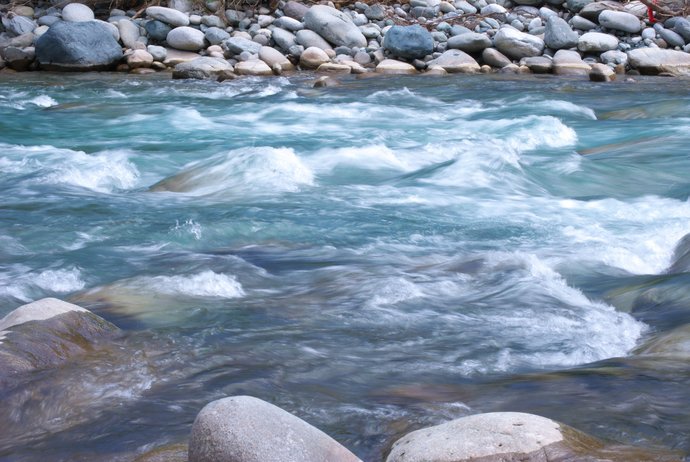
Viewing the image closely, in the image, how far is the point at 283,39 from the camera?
579 inches

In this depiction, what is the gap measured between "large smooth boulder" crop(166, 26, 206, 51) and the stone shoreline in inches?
0.6

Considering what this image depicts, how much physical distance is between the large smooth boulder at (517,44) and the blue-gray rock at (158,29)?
5.32 meters

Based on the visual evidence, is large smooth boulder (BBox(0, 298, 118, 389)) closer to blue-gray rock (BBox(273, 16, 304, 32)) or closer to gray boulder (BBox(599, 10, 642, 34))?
blue-gray rock (BBox(273, 16, 304, 32))

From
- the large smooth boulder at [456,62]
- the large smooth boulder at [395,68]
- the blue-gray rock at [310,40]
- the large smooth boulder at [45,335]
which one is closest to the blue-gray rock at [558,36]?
the large smooth boulder at [456,62]

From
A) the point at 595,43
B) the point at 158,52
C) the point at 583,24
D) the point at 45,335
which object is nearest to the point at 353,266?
the point at 45,335

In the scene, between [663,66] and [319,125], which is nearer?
[319,125]

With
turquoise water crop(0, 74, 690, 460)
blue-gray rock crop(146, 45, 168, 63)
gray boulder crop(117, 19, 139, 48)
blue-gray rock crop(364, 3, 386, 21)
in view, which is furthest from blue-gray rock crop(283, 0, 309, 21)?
turquoise water crop(0, 74, 690, 460)

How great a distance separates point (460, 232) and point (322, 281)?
130 cm

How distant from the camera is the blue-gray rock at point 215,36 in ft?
48.8

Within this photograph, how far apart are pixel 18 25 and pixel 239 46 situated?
3885 mm

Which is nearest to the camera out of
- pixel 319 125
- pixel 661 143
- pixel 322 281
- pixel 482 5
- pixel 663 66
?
pixel 322 281

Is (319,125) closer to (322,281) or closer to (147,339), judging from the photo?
(322,281)

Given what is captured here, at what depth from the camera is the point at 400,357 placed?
3598 mm

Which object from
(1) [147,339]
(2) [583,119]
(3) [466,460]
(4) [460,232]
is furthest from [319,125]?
(3) [466,460]
